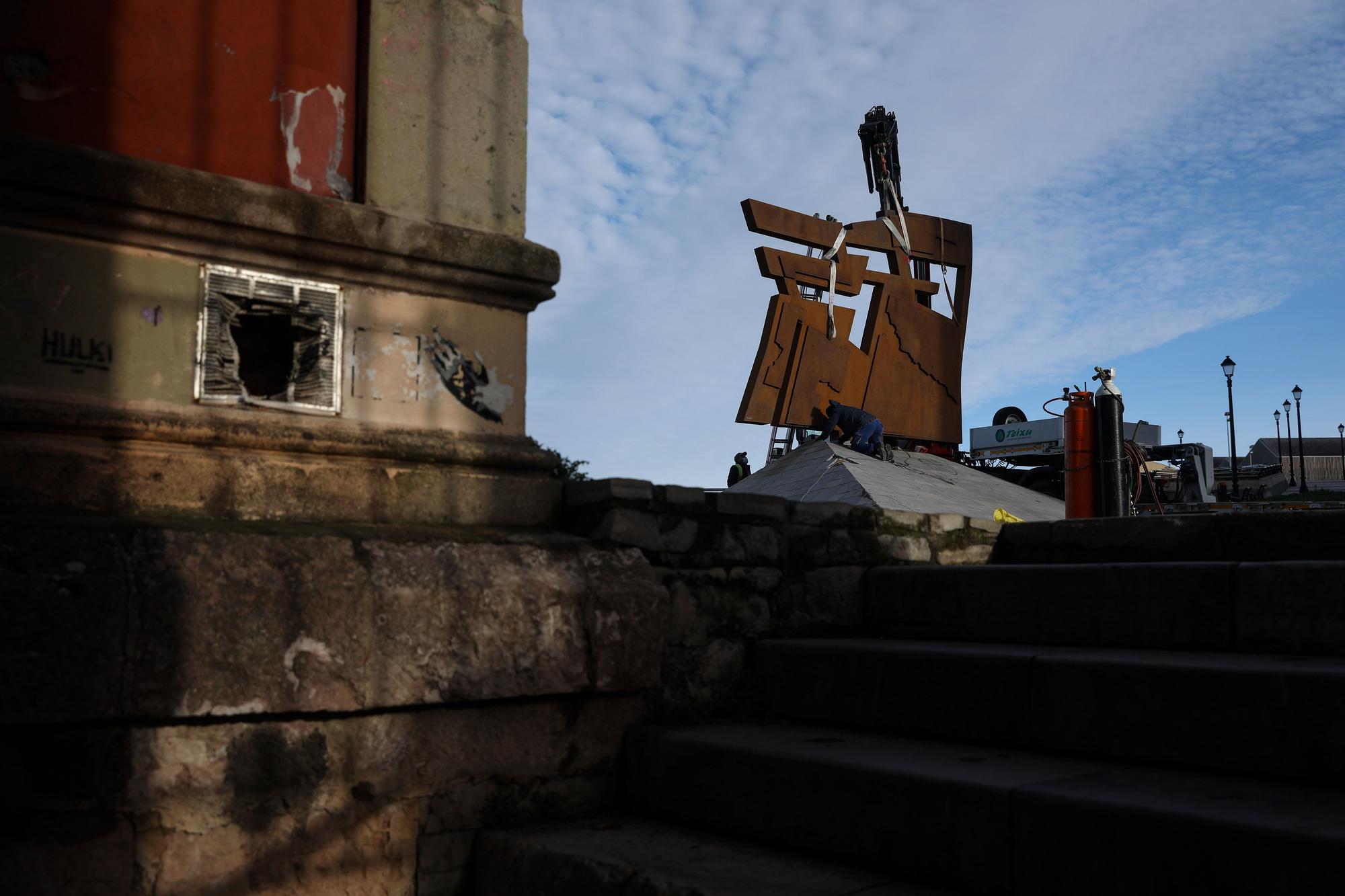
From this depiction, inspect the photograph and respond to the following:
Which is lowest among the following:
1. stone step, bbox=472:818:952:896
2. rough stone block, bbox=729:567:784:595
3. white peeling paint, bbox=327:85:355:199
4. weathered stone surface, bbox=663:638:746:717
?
stone step, bbox=472:818:952:896

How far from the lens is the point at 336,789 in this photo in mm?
2582

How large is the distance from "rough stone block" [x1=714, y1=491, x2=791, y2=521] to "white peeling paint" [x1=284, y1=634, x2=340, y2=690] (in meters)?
1.48

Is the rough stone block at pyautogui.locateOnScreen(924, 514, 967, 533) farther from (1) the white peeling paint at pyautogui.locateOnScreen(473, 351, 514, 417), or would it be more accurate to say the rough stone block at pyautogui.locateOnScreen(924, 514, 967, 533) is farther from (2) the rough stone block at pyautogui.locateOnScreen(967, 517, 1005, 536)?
(1) the white peeling paint at pyautogui.locateOnScreen(473, 351, 514, 417)

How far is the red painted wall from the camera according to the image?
105 inches

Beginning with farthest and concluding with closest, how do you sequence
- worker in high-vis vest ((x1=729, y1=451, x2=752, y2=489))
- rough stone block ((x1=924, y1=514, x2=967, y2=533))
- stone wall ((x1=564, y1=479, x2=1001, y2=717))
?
worker in high-vis vest ((x1=729, y1=451, x2=752, y2=489)), rough stone block ((x1=924, y1=514, x2=967, y2=533)), stone wall ((x1=564, y1=479, x2=1001, y2=717))

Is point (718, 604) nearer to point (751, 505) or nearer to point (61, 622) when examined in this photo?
point (751, 505)

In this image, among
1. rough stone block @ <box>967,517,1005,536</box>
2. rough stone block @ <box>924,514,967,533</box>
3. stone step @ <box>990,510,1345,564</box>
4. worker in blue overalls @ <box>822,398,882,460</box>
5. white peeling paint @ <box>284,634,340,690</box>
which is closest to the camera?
white peeling paint @ <box>284,634,340,690</box>

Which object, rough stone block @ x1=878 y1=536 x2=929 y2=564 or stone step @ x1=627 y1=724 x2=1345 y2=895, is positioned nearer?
stone step @ x1=627 y1=724 x2=1345 y2=895

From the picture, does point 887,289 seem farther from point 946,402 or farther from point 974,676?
point 974,676

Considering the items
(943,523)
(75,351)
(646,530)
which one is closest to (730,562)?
(646,530)

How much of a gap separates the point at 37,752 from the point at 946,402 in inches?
534

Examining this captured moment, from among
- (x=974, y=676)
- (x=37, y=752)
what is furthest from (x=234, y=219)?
(x=974, y=676)

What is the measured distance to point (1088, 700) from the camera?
103 inches

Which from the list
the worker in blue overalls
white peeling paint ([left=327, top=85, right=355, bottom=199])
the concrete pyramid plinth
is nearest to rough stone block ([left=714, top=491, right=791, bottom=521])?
white peeling paint ([left=327, top=85, right=355, bottom=199])
